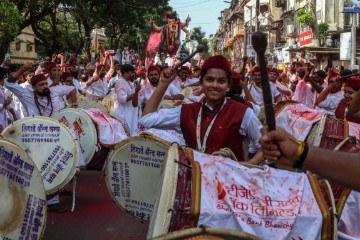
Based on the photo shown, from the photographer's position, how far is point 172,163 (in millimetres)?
3137

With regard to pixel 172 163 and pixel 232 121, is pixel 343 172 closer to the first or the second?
pixel 172 163

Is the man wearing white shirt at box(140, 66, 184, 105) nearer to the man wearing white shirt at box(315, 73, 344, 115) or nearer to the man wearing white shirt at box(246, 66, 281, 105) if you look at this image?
the man wearing white shirt at box(246, 66, 281, 105)

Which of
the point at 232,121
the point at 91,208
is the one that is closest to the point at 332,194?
the point at 232,121

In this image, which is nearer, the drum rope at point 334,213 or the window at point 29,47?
the drum rope at point 334,213

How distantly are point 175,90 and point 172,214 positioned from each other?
8.56m

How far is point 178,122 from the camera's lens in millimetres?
4477

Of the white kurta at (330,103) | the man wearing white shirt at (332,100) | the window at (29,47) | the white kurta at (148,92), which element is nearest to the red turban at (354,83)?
the man wearing white shirt at (332,100)

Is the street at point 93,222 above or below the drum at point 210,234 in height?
below

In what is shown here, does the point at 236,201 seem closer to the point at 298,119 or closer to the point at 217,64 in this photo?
the point at 217,64

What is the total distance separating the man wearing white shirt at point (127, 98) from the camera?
10430 mm

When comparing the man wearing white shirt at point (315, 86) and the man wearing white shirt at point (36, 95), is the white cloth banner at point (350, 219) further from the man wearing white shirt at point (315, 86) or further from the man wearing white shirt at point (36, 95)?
the man wearing white shirt at point (315, 86)

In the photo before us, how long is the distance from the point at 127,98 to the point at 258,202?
24.9 feet

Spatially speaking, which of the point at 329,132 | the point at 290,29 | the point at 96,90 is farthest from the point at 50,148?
the point at 290,29

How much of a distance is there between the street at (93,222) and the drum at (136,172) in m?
0.30
